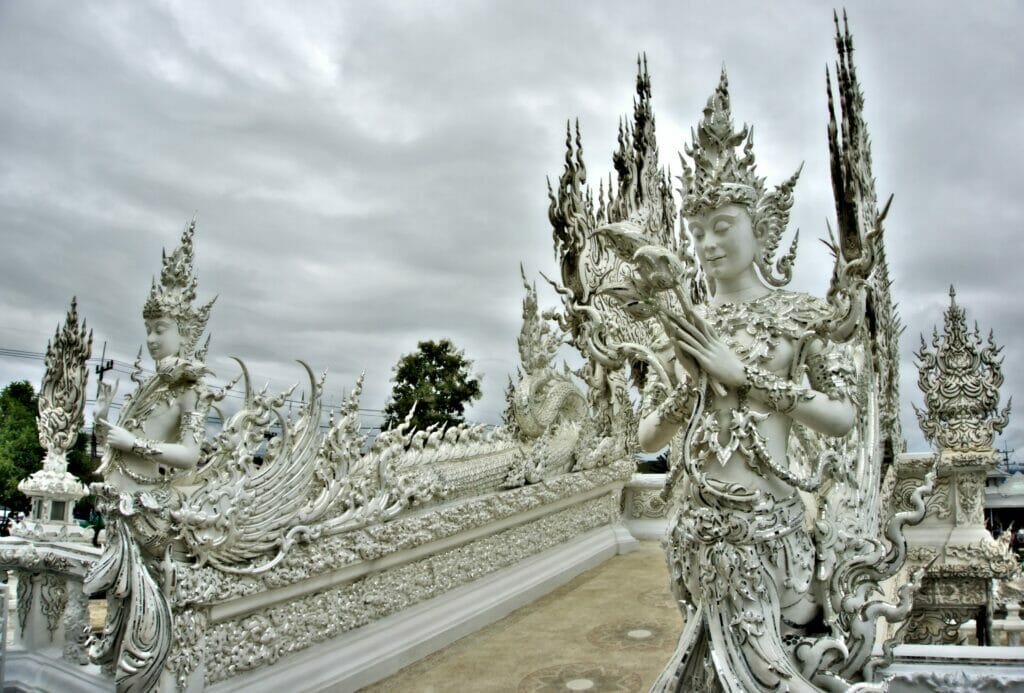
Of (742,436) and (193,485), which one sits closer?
(742,436)

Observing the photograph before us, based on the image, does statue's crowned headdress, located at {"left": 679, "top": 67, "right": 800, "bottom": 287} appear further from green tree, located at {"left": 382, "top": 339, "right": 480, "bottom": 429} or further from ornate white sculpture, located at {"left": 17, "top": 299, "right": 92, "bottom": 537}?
green tree, located at {"left": 382, "top": 339, "right": 480, "bottom": 429}

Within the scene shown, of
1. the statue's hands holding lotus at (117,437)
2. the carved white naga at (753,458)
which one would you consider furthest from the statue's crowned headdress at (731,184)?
the statue's hands holding lotus at (117,437)

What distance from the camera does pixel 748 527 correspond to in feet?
6.29

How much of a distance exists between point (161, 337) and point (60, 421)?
2.81m

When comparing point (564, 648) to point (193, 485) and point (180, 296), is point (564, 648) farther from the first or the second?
point (180, 296)

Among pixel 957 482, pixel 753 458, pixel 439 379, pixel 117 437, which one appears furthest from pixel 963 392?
pixel 439 379

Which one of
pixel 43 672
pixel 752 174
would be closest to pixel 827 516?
pixel 752 174

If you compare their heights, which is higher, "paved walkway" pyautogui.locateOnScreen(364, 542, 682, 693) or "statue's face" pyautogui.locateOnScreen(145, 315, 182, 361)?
"statue's face" pyautogui.locateOnScreen(145, 315, 182, 361)

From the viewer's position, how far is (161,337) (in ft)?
9.75

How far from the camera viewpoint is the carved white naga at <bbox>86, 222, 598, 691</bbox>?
260cm

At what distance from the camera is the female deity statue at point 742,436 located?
190 cm

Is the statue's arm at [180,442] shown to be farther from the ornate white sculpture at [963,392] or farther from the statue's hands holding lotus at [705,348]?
the ornate white sculpture at [963,392]

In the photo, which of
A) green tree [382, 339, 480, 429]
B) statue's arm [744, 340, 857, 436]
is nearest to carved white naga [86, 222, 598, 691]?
statue's arm [744, 340, 857, 436]

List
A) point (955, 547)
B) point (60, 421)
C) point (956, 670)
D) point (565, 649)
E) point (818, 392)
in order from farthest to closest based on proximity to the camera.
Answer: point (955, 547)
point (60, 421)
point (565, 649)
point (818, 392)
point (956, 670)
